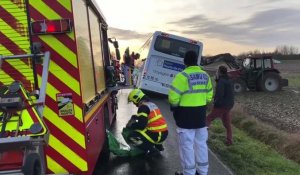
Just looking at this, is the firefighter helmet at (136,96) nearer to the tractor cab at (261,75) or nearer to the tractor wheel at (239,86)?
the tractor wheel at (239,86)

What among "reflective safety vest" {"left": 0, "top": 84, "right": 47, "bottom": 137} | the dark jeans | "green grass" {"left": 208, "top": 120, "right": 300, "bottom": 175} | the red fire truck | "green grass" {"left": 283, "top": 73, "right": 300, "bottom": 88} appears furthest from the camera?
"green grass" {"left": 283, "top": 73, "right": 300, "bottom": 88}

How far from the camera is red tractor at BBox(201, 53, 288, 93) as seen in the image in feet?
85.5

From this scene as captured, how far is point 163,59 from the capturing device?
21.9 metres

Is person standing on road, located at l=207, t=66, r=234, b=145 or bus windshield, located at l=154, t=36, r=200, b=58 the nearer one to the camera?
person standing on road, located at l=207, t=66, r=234, b=145

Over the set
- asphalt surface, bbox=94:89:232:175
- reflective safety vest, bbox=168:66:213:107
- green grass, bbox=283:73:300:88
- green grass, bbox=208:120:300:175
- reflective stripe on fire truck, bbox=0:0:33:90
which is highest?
→ reflective stripe on fire truck, bbox=0:0:33:90

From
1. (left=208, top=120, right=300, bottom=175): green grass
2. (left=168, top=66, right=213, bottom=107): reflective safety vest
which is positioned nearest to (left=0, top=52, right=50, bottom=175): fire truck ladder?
(left=168, top=66, right=213, bottom=107): reflective safety vest

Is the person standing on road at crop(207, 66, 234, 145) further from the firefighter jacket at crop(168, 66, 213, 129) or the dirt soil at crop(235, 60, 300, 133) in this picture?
the firefighter jacket at crop(168, 66, 213, 129)

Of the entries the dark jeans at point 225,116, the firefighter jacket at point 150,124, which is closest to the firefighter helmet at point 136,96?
the firefighter jacket at point 150,124

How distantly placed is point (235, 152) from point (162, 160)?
5.83ft

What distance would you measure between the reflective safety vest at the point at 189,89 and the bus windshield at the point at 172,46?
14.5 meters

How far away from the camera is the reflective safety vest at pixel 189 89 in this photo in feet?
22.9

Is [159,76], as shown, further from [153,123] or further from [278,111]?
[153,123]

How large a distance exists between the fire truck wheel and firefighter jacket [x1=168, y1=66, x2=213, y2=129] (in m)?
3.22

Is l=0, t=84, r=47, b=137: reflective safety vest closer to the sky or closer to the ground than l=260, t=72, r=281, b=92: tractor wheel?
closer to the sky
